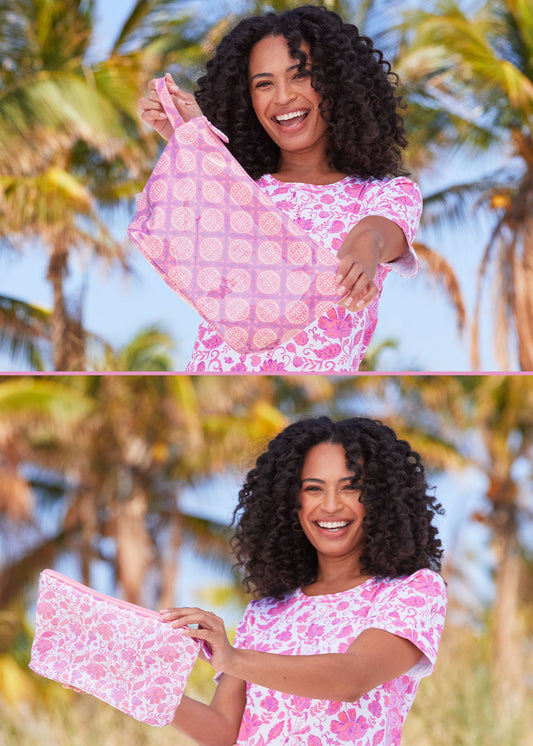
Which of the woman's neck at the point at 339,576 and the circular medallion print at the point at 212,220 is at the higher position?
the circular medallion print at the point at 212,220

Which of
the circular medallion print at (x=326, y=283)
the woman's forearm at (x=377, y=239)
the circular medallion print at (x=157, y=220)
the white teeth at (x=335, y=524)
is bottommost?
the white teeth at (x=335, y=524)

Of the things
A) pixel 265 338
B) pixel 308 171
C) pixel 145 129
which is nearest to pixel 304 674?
pixel 265 338

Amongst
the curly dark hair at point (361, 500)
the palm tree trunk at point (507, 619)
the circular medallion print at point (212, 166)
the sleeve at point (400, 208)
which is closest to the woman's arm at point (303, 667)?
the curly dark hair at point (361, 500)

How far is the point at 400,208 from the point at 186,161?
1.41ft

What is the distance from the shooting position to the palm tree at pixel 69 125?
38.6 ft

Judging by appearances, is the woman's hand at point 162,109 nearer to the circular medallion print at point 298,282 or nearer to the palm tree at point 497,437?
the circular medallion print at point 298,282

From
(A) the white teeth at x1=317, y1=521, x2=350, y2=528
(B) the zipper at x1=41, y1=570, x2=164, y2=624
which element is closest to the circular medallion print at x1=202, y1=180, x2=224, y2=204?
(A) the white teeth at x1=317, y1=521, x2=350, y2=528

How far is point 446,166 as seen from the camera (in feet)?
41.1

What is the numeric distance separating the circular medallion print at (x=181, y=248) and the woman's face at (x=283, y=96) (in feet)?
1.14

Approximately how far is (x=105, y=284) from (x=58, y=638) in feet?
38.6

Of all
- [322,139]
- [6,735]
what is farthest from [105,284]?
[322,139]

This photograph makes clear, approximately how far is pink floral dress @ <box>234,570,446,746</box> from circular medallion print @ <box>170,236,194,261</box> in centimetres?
77

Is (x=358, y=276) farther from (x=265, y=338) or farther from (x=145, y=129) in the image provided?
(x=145, y=129)

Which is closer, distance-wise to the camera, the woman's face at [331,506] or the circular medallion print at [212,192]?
the circular medallion print at [212,192]
